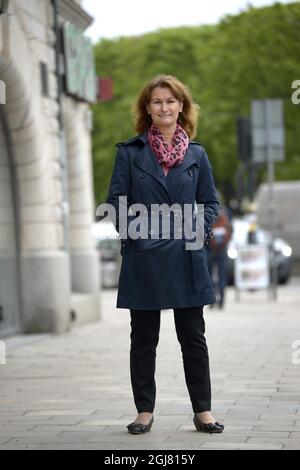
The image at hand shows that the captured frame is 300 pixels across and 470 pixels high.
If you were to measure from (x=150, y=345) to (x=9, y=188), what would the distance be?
25.4 ft

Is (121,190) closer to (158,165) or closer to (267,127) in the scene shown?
(158,165)

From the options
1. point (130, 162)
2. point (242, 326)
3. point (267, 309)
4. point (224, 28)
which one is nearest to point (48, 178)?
point (242, 326)

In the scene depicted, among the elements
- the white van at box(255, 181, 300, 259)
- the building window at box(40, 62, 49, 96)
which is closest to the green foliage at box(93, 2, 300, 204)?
the white van at box(255, 181, 300, 259)

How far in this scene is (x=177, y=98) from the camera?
6973 millimetres

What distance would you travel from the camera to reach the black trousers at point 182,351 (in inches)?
271

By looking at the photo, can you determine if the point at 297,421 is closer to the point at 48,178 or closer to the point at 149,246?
the point at 149,246

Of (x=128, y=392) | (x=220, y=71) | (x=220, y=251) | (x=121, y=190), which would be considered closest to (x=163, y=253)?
(x=121, y=190)

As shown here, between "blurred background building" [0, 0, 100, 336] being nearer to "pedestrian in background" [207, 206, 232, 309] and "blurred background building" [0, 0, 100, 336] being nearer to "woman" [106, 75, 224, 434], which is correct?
"pedestrian in background" [207, 206, 232, 309]

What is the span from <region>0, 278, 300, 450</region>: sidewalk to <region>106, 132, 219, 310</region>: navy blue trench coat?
744mm

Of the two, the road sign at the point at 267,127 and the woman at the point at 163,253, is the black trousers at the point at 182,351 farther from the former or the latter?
the road sign at the point at 267,127

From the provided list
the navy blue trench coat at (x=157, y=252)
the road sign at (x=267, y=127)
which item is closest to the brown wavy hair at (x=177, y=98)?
the navy blue trench coat at (x=157, y=252)

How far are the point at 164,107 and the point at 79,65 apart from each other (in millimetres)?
9587

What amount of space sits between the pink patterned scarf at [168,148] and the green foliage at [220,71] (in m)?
25.9

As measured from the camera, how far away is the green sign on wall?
51.4ft
